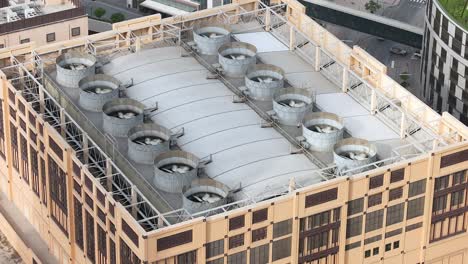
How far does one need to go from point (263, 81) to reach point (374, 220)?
25919 mm

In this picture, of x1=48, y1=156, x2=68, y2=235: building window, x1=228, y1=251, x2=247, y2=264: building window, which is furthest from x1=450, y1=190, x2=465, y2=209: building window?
x1=48, y1=156, x2=68, y2=235: building window

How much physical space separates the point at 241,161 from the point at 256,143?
4468 mm

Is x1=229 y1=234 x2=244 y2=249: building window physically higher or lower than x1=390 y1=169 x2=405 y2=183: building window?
lower

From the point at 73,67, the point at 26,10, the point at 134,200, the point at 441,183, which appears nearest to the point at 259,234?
the point at 134,200

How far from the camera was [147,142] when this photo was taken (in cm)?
15400

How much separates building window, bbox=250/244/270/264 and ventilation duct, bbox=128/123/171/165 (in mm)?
17225

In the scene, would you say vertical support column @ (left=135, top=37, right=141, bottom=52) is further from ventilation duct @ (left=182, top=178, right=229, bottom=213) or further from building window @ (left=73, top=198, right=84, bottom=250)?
ventilation duct @ (left=182, top=178, right=229, bottom=213)

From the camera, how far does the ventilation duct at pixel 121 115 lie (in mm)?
157000

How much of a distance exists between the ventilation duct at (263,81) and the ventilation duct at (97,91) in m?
17.0

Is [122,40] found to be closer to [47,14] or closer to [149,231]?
[47,14]

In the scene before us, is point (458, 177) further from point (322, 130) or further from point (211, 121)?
point (211, 121)

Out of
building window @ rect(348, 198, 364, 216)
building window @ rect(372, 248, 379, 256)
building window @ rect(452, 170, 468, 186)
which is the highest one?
building window @ rect(452, 170, 468, 186)

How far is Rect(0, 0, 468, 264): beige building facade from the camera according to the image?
462 ft

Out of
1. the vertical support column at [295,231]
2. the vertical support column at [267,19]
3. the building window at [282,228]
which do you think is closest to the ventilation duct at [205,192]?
the building window at [282,228]
